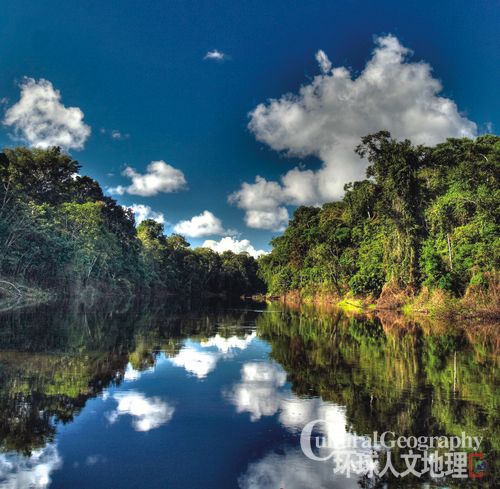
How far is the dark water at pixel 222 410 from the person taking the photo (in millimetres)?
5719

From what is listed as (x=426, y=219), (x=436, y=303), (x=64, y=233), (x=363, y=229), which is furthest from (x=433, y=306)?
(x=64, y=233)

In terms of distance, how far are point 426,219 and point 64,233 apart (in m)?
43.6

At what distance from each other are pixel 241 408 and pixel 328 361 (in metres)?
6.02

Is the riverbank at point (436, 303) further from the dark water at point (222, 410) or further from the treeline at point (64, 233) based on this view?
the treeline at point (64, 233)

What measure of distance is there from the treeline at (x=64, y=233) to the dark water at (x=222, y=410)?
97.8 feet

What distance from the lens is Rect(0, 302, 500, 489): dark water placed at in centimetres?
572

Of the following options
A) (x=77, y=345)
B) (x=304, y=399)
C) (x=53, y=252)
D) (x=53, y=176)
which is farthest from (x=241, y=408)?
(x=53, y=176)

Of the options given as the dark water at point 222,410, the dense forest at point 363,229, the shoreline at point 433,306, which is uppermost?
the dense forest at point 363,229

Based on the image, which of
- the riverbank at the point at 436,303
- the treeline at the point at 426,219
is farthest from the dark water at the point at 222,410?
the treeline at the point at 426,219

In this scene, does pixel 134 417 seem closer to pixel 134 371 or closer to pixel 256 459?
pixel 256 459

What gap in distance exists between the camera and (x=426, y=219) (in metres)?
43.0

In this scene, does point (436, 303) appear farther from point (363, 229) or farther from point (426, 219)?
point (363, 229)

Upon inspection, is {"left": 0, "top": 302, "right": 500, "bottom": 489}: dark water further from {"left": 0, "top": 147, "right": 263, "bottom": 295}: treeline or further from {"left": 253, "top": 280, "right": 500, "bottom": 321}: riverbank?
{"left": 0, "top": 147, "right": 263, "bottom": 295}: treeline

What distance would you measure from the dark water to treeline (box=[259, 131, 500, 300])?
20.5 metres
